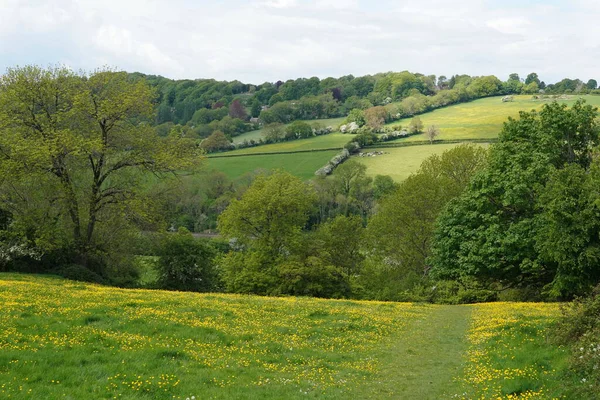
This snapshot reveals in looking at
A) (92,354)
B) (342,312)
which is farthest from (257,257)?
(92,354)

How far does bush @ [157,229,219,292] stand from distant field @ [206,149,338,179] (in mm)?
79509

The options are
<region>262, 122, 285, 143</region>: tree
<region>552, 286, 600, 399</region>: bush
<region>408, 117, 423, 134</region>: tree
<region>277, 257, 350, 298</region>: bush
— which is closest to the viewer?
<region>552, 286, 600, 399</region>: bush

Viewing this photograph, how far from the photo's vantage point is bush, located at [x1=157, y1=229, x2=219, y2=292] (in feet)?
151

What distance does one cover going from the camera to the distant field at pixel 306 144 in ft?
497

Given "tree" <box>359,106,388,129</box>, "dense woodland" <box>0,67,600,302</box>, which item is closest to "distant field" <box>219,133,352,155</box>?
"tree" <box>359,106,388,129</box>

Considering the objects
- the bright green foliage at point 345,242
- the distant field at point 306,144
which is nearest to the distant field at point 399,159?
the distant field at point 306,144

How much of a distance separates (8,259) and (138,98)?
16.6m

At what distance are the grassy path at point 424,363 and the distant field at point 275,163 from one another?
103105 mm

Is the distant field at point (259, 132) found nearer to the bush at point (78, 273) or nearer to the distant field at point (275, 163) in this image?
the distant field at point (275, 163)

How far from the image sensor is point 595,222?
32.2m

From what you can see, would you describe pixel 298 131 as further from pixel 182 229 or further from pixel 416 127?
pixel 182 229

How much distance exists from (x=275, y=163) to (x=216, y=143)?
30896 mm

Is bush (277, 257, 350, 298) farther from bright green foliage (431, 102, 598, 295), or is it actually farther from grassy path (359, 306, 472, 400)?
grassy path (359, 306, 472, 400)

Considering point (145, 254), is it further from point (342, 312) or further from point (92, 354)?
point (92, 354)
